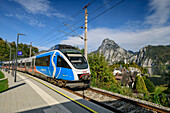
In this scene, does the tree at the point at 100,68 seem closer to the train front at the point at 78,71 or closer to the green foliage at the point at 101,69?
the green foliage at the point at 101,69

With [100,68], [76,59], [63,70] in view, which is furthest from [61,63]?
[100,68]

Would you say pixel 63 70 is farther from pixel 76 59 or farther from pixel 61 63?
pixel 76 59

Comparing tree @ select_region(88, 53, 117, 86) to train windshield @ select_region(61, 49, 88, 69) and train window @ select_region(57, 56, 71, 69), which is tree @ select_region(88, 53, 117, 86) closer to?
train windshield @ select_region(61, 49, 88, 69)

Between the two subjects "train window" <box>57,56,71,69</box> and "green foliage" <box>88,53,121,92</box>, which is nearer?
"train window" <box>57,56,71,69</box>

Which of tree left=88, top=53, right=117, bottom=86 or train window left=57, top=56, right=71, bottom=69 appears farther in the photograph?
tree left=88, top=53, right=117, bottom=86

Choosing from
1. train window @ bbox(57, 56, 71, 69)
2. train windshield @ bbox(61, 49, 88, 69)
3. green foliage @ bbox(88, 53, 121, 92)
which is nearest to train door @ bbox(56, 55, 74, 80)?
train window @ bbox(57, 56, 71, 69)

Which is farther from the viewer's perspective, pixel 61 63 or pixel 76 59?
pixel 61 63

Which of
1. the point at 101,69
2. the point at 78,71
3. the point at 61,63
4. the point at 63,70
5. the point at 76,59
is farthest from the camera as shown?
the point at 101,69

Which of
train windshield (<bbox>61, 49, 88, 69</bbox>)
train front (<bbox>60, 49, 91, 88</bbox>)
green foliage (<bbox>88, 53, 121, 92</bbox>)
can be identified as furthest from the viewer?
green foliage (<bbox>88, 53, 121, 92</bbox>)

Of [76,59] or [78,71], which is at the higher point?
[76,59]

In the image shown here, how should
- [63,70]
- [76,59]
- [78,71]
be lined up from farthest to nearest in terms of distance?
[76,59] → [63,70] → [78,71]

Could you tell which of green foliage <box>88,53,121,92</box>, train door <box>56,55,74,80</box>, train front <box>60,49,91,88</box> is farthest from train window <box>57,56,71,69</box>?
green foliage <box>88,53,121,92</box>

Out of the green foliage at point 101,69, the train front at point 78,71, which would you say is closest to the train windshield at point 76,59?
the train front at point 78,71

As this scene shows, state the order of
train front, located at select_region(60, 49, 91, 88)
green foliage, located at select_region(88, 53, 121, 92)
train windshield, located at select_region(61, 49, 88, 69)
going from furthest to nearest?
1. green foliage, located at select_region(88, 53, 121, 92)
2. train windshield, located at select_region(61, 49, 88, 69)
3. train front, located at select_region(60, 49, 91, 88)
